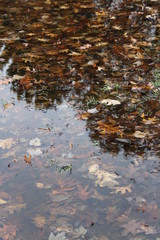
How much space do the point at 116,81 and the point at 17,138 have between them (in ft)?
5.14

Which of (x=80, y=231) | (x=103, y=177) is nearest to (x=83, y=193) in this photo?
(x=103, y=177)

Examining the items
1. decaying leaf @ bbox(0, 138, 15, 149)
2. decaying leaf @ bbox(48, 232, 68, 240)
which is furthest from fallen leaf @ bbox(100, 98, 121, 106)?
decaying leaf @ bbox(48, 232, 68, 240)

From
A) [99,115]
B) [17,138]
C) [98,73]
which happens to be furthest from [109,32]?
[17,138]

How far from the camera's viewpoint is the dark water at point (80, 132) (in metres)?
2.61

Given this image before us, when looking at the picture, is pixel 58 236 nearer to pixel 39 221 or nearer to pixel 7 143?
pixel 39 221

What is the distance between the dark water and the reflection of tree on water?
13mm

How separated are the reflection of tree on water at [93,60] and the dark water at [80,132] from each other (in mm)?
13

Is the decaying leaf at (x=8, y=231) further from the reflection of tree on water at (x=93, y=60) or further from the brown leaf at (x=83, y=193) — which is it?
the reflection of tree on water at (x=93, y=60)

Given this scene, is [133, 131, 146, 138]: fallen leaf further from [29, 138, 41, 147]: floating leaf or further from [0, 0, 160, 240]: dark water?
[29, 138, 41, 147]: floating leaf

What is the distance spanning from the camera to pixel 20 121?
3.85 metres

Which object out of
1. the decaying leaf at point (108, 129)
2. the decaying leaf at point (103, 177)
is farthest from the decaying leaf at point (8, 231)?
the decaying leaf at point (108, 129)

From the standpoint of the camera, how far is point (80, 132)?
3570 mm

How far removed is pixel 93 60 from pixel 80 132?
1.76 metres

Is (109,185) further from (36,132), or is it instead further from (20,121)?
(20,121)
